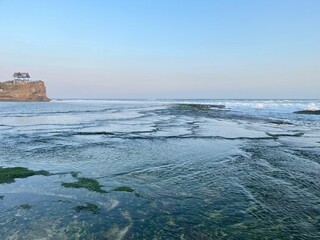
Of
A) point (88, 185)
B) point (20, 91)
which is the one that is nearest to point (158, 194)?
point (88, 185)

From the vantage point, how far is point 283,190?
10359 mm

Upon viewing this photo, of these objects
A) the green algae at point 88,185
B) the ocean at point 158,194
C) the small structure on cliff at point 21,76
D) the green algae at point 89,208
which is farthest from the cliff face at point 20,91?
the green algae at point 89,208

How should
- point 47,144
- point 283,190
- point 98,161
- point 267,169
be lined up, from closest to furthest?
point 283,190, point 267,169, point 98,161, point 47,144

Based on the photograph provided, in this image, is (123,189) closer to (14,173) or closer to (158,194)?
(158,194)

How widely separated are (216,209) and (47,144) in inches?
616

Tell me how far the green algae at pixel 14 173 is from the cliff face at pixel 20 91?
553 feet

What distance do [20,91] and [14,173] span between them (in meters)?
170

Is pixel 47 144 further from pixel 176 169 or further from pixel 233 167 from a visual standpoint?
pixel 233 167

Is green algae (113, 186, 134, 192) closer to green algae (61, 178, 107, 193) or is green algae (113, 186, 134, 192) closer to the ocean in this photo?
the ocean

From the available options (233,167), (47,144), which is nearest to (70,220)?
(233,167)

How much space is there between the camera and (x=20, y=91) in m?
162

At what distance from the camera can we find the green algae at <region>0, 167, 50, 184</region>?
448 inches

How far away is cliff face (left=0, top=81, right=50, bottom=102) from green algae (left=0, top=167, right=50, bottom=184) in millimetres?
168637

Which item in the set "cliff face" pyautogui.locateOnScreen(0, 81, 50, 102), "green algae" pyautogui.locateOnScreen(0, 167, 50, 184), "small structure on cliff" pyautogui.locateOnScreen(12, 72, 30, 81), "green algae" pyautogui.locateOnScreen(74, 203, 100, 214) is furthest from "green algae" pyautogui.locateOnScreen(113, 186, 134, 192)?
"small structure on cliff" pyautogui.locateOnScreen(12, 72, 30, 81)
